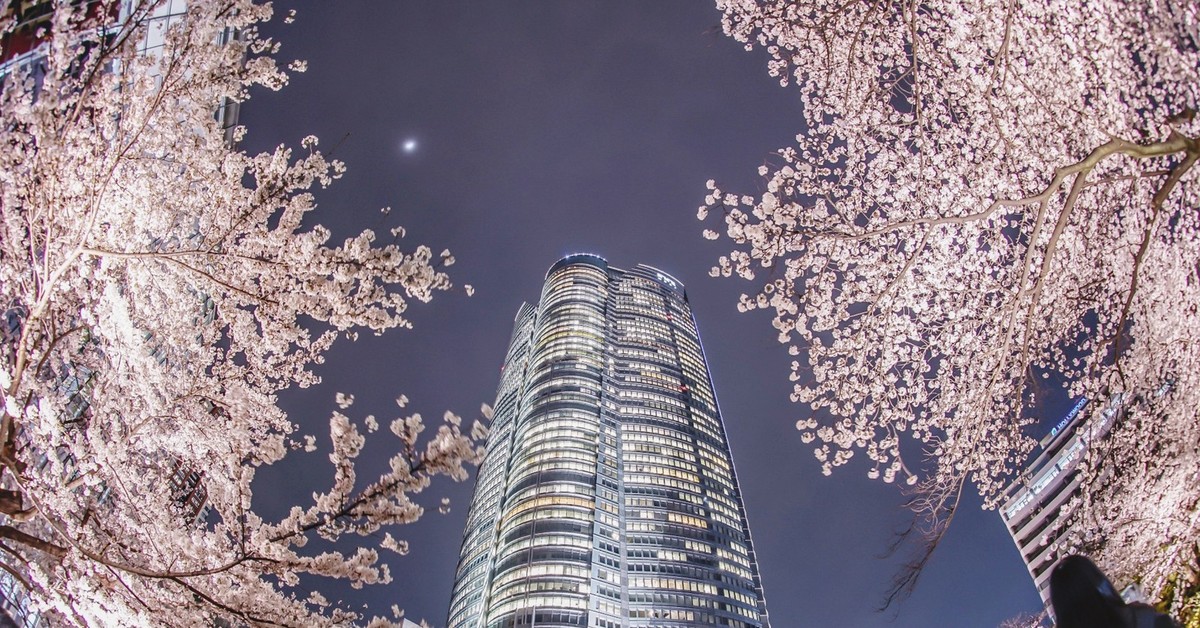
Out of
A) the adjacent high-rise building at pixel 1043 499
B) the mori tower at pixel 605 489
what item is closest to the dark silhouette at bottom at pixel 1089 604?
the mori tower at pixel 605 489

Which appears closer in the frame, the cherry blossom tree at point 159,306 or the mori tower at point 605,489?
the cherry blossom tree at point 159,306

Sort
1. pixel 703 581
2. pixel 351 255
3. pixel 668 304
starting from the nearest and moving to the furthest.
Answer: pixel 351 255 → pixel 703 581 → pixel 668 304

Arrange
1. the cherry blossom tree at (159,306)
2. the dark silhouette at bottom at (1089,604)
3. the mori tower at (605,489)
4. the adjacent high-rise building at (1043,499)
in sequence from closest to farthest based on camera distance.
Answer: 1. the dark silhouette at bottom at (1089,604)
2. the cherry blossom tree at (159,306)
3. the adjacent high-rise building at (1043,499)
4. the mori tower at (605,489)

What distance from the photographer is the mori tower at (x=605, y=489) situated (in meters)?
76.2

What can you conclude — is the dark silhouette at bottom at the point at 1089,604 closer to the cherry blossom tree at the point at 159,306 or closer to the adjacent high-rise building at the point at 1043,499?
the cherry blossom tree at the point at 159,306

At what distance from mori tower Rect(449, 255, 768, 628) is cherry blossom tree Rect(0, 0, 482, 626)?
72.5 metres

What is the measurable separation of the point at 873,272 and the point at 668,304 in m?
124

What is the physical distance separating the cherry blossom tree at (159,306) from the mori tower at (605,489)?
2855 inches

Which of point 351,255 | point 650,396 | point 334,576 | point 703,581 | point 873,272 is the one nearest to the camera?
point 351,255

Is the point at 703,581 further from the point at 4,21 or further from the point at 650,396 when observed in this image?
the point at 4,21

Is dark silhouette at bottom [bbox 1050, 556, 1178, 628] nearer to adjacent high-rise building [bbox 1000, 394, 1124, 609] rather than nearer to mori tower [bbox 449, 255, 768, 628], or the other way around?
mori tower [bbox 449, 255, 768, 628]

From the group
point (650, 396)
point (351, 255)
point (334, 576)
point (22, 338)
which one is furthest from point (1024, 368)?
point (650, 396)

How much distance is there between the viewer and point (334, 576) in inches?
285

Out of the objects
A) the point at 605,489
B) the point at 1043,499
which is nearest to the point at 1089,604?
the point at 1043,499
